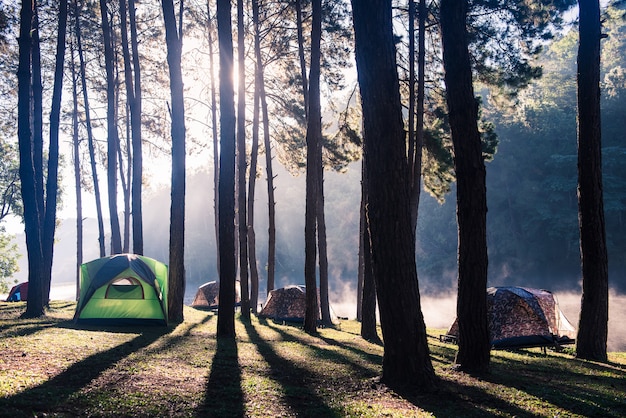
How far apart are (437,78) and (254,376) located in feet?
43.7

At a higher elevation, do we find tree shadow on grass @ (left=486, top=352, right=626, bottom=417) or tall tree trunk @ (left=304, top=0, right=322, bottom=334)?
tall tree trunk @ (left=304, top=0, right=322, bottom=334)

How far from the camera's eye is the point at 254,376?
7000 millimetres

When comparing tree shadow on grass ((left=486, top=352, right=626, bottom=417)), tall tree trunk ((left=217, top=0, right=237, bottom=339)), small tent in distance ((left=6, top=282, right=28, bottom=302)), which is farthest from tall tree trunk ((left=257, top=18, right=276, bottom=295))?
small tent in distance ((left=6, top=282, right=28, bottom=302))

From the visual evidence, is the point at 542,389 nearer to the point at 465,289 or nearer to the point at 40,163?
the point at 465,289

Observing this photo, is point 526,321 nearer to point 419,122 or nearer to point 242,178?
point 419,122

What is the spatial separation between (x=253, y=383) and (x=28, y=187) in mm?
10435

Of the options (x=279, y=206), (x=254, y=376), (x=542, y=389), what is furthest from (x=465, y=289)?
(x=279, y=206)

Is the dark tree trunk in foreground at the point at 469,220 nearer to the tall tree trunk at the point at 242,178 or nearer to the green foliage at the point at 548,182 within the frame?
the tall tree trunk at the point at 242,178

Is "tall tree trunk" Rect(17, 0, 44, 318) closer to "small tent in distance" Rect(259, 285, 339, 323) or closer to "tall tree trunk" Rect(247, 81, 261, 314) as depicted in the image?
"small tent in distance" Rect(259, 285, 339, 323)

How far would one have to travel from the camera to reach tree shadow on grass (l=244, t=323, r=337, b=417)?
529cm

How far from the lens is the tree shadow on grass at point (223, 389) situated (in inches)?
201

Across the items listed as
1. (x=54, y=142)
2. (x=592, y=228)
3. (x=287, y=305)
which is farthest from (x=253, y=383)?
(x=54, y=142)

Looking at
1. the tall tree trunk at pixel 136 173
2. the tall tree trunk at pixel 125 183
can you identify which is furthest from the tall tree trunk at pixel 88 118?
the tall tree trunk at pixel 136 173

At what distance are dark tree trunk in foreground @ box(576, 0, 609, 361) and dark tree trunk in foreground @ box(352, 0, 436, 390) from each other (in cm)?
553
